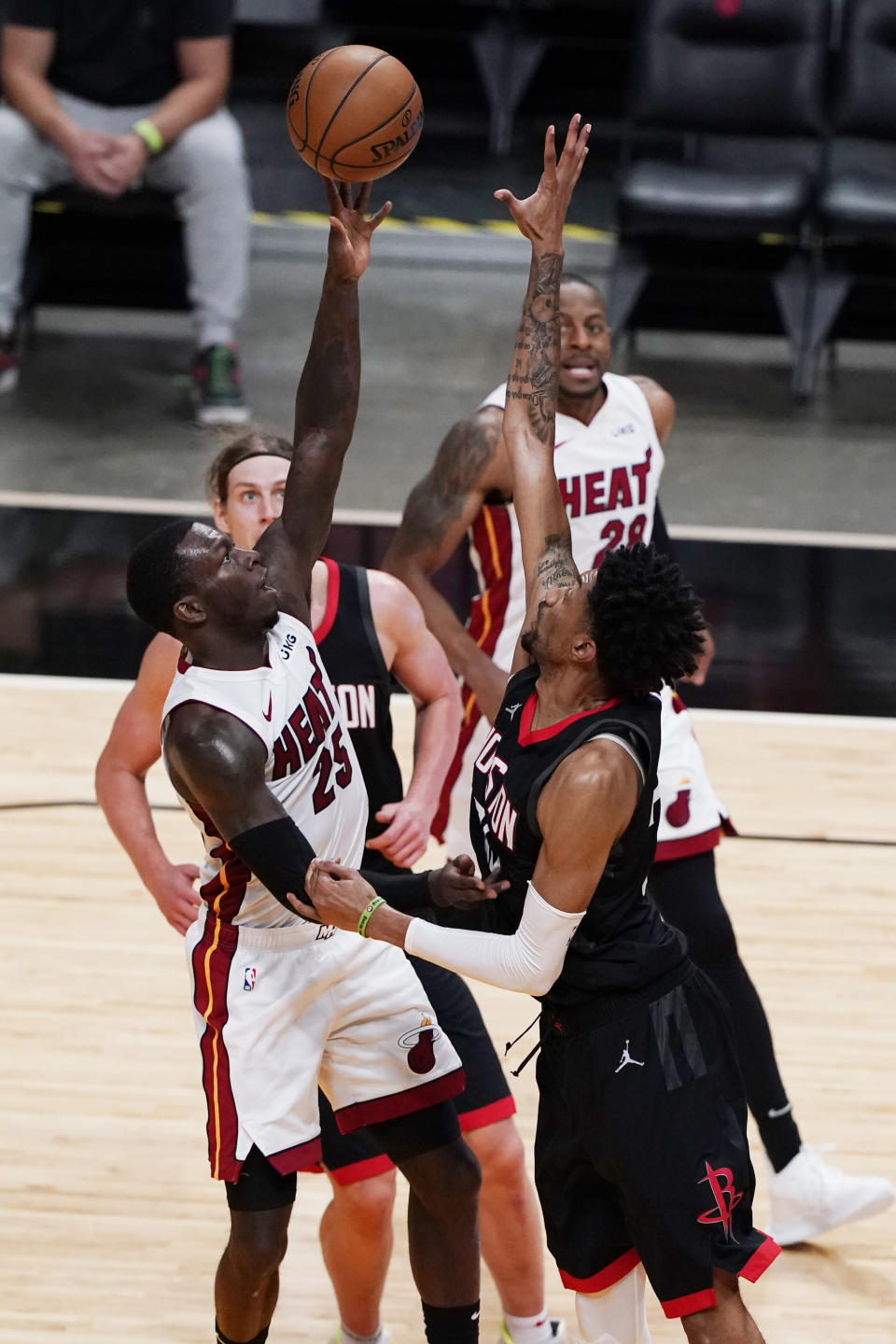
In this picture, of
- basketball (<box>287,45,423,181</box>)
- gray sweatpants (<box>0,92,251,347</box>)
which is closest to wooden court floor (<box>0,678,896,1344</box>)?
basketball (<box>287,45,423,181</box>)

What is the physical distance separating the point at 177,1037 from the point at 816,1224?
152cm

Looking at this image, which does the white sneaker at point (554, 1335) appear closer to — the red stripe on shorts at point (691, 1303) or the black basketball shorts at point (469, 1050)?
the black basketball shorts at point (469, 1050)

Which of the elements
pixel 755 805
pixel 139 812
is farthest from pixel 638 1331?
pixel 755 805

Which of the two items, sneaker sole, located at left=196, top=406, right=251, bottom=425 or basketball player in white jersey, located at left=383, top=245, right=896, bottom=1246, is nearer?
basketball player in white jersey, located at left=383, top=245, right=896, bottom=1246

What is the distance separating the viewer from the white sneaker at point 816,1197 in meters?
3.53

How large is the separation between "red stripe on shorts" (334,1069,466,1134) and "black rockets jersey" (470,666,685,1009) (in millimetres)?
350

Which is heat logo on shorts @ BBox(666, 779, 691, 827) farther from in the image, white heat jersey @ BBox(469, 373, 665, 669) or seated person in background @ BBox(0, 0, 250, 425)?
seated person in background @ BBox(0, 0, 250, 425)

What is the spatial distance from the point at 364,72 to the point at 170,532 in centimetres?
107

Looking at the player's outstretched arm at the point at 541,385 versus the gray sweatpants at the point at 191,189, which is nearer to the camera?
the player's outstretched arm at the point at 541,385

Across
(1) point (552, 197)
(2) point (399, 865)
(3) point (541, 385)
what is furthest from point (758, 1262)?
(1) point (552, 197)

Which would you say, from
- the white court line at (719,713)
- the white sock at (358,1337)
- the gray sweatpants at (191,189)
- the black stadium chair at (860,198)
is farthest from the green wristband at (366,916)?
the black stadium chair at (860,198)

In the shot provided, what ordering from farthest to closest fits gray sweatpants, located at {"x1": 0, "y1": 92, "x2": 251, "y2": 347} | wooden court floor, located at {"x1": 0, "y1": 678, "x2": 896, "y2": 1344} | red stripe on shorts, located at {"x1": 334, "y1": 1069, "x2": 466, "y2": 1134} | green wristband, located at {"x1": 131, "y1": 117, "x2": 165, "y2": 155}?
1. gray sweatpants, located at {"x1": 0, "y1": 92, "x2": 251, "y2": 347}
2. green wristband, located at {"x1": 131, "y1": 117, "x2": 165, "y2": 155}
3. wooden court floor, located at {"x1": 0, "y1": 678, "x2": 896, "y2": 1344}
4. red stripe on shorts, located at {"x1": 334, "y1": 1069, "x2": 466, "y2": 1134}

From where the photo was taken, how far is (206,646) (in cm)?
280

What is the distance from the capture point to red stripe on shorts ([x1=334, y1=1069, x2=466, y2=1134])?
294 cm
